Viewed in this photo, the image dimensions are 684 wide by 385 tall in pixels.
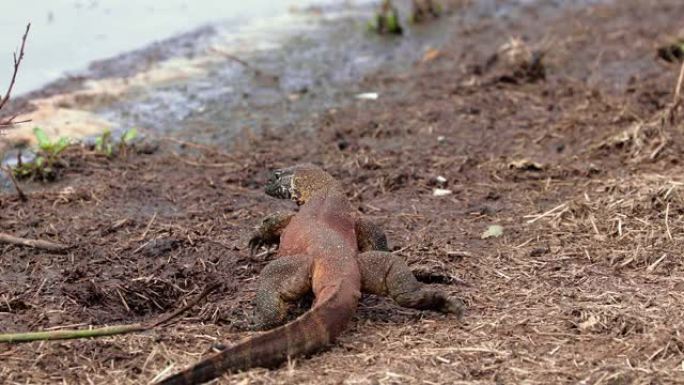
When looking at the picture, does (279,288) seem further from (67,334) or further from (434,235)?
(434,235)

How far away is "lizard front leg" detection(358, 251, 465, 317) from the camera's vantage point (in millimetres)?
5250

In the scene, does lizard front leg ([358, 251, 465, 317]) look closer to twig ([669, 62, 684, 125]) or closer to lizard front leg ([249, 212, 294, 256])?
lizard front leg ([249, 212, 294, 256])

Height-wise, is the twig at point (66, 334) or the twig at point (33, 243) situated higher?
the twig at point (66, 334)

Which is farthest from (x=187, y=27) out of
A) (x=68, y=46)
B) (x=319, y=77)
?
(x=319, y=77)

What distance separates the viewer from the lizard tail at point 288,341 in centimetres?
445

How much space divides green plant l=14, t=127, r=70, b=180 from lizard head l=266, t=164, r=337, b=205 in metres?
2.38

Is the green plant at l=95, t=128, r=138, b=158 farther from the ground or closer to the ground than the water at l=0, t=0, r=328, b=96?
closer to the ground

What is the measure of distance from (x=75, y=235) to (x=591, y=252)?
3.42m

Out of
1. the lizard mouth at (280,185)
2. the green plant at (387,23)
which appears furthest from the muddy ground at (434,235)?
the green plant at (387,23)

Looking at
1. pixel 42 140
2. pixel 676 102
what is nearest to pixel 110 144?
pixel 42 140

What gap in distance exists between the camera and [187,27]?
13328mm

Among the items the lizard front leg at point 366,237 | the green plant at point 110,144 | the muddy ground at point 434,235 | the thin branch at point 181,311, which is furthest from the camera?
the green plant at point 110,144

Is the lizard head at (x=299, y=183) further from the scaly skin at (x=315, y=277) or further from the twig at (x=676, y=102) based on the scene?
the twig at (x=676, y=102)

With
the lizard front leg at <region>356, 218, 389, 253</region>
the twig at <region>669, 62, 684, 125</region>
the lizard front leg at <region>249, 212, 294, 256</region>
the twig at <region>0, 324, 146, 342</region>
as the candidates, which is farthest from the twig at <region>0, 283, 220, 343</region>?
the twig at <region>669, 62, 684, 125</region>
